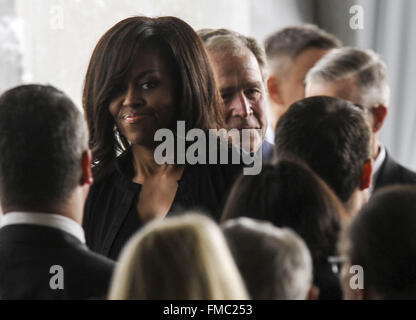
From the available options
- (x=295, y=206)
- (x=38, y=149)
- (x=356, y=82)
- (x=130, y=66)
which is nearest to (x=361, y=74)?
(x=356, y=82)

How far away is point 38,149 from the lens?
57.5 inches

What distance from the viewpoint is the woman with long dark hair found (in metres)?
1.83

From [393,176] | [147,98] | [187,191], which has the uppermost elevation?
[147,98]

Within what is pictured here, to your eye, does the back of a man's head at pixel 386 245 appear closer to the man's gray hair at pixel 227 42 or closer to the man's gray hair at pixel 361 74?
the man's gray hair at pixel 227 42

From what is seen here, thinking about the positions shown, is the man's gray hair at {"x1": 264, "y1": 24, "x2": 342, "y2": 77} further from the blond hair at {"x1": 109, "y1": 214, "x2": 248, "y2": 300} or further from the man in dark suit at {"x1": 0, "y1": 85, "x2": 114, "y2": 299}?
the blond hair at {"x1": 109, "y1": 214, "x2": 248, "y2": 300}

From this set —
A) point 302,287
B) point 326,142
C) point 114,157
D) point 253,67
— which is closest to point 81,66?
point 253,67

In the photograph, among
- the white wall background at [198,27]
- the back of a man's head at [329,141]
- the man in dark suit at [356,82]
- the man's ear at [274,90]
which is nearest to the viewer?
the back of a man's head at [329,141]

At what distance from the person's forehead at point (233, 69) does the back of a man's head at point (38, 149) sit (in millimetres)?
882

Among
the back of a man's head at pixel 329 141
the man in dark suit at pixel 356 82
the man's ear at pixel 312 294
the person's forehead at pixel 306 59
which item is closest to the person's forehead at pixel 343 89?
the man in dark suit at pixel 356 82

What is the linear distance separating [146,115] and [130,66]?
0.12 metres

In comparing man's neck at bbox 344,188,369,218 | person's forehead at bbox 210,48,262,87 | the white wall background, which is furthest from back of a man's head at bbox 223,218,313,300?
the white wall background

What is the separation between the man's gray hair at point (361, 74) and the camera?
8.32ft

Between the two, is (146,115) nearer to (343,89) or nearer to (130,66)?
(130,66)

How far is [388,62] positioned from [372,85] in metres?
2.03
